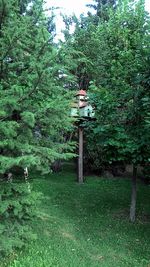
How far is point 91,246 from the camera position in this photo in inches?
337

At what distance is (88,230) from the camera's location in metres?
9.69

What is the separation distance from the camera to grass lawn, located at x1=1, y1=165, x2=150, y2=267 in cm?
773

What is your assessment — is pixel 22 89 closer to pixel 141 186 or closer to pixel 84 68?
pixel 141 186

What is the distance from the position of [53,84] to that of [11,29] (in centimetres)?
120

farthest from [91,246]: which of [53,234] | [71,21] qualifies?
[71,21]

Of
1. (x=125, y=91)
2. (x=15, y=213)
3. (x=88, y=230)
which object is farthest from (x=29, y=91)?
(x=88, y=230)

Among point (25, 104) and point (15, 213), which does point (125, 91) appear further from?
point (15, 213)

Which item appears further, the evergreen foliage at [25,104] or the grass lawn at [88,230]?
the grass lawn at [88,230]

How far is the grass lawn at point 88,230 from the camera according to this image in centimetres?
773

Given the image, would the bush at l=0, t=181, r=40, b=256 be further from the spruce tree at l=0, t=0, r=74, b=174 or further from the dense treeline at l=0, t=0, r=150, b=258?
the spruce tree at l=0, t=0, r=74, b=174

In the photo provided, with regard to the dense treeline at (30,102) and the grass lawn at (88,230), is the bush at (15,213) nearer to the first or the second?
the dense treeline at (30,102)

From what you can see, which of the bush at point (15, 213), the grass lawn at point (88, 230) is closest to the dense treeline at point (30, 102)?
the bush at point (15, 213)

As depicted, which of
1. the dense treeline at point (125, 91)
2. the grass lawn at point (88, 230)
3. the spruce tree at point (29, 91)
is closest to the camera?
the spruce tree at point (29, 91)

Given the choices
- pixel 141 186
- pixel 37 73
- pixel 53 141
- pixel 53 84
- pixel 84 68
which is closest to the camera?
pixel 37 73
